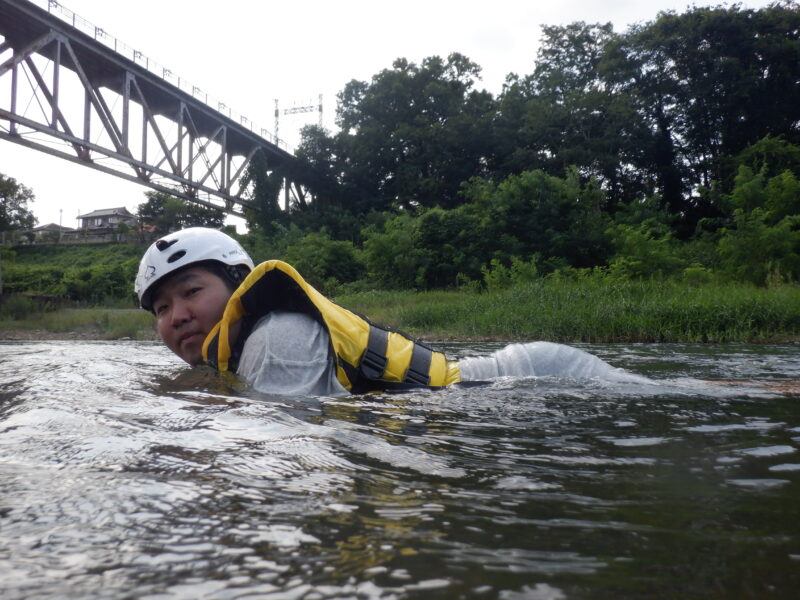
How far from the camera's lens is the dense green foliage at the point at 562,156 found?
22062 millimetres

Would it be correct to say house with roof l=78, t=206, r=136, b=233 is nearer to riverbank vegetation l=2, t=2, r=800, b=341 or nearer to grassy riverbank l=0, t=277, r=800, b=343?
riverbank vegetation l=2, t=2, r=800, b=341

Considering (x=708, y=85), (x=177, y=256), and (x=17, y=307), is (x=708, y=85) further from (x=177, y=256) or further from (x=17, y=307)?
(x=177, y=256)

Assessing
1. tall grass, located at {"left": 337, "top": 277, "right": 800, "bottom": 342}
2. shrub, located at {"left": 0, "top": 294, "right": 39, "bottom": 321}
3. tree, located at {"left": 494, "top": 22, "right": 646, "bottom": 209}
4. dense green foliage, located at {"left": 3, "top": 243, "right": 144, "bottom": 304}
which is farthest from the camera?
tree, located at {"left": 494, "top": 22, "right": 646, "bottom": 209}

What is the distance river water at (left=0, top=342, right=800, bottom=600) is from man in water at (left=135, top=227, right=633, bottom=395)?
33 centimetres

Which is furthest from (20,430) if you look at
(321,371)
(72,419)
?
(321,371)

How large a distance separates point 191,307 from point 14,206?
4407 cm

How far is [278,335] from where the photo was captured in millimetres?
3027

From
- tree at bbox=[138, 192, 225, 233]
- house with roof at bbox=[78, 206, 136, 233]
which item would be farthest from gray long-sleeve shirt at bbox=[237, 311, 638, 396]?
house with roof at bbox=[78, 206, 136, 233]

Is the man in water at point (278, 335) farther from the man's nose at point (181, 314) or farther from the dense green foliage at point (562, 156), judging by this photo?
the dense green foliage at point (562, 156)

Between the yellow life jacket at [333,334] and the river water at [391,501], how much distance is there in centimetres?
47

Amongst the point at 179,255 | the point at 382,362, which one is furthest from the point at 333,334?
the point at 179,255

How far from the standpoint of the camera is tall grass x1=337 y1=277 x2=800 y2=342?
10000mm

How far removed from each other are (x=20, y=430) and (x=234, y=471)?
3.51ft

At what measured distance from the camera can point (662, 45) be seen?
1211 inches
